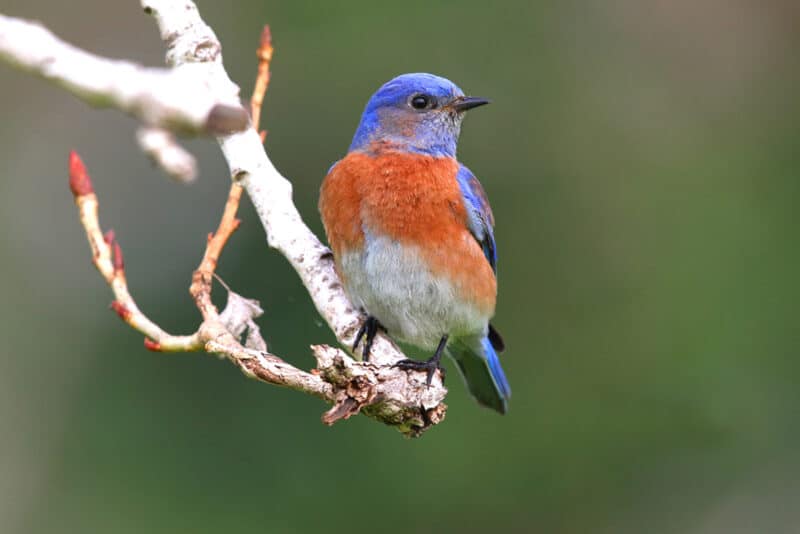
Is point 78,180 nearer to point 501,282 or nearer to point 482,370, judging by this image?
point 482,370

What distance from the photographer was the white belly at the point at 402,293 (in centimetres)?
405

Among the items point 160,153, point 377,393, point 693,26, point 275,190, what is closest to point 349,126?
point 693,26

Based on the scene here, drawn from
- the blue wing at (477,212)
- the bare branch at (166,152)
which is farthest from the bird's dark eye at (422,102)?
the bare branch at (166,152)

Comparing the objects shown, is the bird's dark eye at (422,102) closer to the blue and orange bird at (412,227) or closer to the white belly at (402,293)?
the blue and orange bird at (412,227)

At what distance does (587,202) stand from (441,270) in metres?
3.60

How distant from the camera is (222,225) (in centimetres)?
319

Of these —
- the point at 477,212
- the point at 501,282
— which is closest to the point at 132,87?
the point at 477,212

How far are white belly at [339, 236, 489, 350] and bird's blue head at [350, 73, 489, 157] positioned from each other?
25.8 inches

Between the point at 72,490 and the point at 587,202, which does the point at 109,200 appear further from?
the point at 587,202

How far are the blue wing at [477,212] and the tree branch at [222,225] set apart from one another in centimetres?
74

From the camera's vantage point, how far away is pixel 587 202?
24.8 ft

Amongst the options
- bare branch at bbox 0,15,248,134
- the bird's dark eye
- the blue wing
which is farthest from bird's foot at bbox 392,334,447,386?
bare branch at bbox 0,15,248,134

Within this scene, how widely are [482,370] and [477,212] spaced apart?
0.94 metres

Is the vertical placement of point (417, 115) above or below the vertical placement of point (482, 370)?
above
